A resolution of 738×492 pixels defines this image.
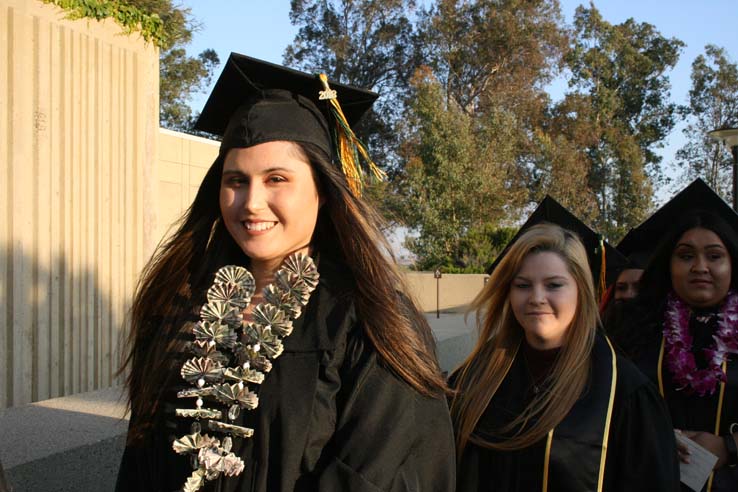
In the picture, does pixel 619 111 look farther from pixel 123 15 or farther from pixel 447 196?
pixel 123 15

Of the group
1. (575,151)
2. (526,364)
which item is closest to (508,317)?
(526,364)

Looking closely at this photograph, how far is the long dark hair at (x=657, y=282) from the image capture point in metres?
3.59

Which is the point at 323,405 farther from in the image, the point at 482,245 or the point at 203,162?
the point at 482,245

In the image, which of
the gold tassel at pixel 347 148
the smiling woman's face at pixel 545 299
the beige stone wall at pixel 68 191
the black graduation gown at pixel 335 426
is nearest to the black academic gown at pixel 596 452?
the smiling woman's face at pixel 545 299

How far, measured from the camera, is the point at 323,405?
1.85 metres

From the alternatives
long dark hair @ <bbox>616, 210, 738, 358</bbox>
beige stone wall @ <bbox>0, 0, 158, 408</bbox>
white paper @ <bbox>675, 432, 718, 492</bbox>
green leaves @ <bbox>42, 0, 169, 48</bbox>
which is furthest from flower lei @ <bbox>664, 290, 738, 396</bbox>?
green leaves @ <bbox>42, 0, 169, 48</bbox>

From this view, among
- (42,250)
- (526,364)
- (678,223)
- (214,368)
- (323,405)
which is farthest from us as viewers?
(42,250)

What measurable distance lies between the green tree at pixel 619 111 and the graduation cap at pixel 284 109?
2803cm

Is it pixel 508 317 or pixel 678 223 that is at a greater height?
pixel 678 223

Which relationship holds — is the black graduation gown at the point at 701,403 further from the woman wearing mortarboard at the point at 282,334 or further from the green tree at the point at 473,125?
the green tree at the point at 473,125

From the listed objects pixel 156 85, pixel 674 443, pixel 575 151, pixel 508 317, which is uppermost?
pixel 575 151

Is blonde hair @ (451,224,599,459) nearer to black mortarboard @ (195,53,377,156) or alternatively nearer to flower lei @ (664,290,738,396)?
flower lei @ (664,290,738,396)

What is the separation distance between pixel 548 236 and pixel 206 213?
1.51 m

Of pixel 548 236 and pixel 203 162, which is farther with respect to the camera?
pixel 203 162
